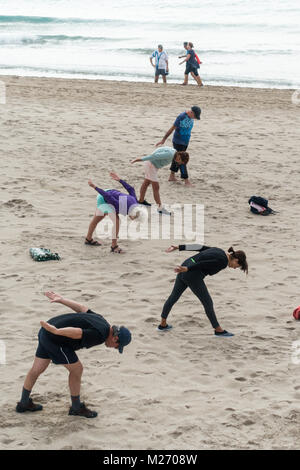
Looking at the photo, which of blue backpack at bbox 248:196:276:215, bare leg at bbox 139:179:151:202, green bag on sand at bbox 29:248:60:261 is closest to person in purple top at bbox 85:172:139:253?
green bag on sand at bbox 29:248:60:261

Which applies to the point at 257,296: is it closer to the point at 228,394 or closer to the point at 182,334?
the point at 182,334

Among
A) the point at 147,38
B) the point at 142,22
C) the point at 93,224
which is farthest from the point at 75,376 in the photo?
the point at 142,22

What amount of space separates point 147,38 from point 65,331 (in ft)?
126

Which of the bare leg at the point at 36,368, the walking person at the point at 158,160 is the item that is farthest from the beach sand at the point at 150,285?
the walking person at the point at 158,160

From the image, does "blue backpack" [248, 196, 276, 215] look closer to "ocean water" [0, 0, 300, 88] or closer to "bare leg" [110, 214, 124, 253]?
"bare leg" [110, 214, 124, 253]

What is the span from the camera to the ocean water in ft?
89.3

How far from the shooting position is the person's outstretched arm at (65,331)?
17.5ft

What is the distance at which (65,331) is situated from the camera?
5.36m

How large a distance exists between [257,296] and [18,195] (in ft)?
15.8

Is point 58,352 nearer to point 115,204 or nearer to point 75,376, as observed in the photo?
point 75,376

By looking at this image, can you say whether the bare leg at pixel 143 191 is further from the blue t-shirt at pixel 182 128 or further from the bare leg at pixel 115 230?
the bare leg at pixel 115 230

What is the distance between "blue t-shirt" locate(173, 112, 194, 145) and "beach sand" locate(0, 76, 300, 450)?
2.93 ft

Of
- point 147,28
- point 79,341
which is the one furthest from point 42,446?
point 147,28

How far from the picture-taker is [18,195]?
36.8ft
